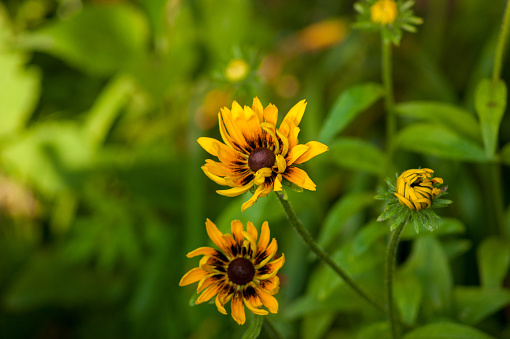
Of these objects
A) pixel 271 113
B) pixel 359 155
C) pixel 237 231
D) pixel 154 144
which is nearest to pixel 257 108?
pixel 271 113

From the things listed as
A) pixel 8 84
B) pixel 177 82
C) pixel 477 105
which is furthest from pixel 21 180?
pixel 477 105

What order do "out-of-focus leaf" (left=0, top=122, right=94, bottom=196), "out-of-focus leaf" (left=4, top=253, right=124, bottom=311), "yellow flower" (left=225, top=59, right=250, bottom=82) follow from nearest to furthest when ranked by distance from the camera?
"yellow flower" (left=225, top=59, right=250, bottom=82)
"out-of-focus leaf" (left=4, top=253, right=124, bottom=311)
"out-of-focus leaf" (left=0, top=122, right=94, bottom=196)

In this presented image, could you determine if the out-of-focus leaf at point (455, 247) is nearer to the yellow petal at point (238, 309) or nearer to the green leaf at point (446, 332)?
the green leaf at point (446, 332)

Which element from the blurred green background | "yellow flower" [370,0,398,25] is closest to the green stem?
"yellow flower" [370,0,398,25]

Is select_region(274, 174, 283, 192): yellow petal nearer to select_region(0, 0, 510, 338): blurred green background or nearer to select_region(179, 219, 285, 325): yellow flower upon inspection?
select_region(179, 219, 285, 325): yellow flower

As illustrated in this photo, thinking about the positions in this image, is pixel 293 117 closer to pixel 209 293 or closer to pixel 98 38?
pixel 209 293

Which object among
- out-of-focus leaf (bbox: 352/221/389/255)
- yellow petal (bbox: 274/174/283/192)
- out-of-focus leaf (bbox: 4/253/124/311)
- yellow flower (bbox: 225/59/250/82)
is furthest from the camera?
out-of-focus leaf (bbox: 4/253/124/311)

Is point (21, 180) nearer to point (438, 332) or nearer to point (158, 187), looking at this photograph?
point (158, 187)
